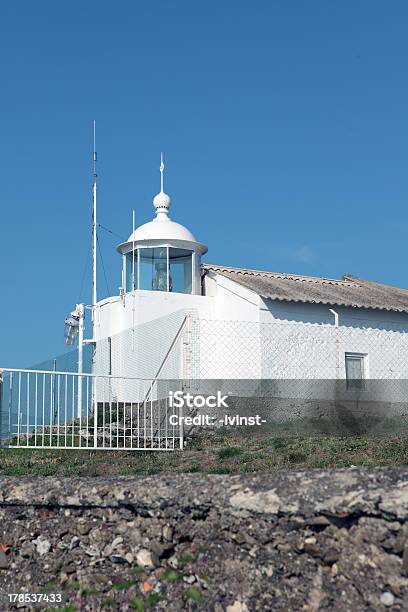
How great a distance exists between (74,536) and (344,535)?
323 centimetres

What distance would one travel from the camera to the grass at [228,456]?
1044 cm

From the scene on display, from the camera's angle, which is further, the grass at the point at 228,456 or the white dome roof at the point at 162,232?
the white dome roof at the point at 162,232

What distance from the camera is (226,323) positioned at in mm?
15539

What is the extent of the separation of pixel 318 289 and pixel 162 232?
3.76 meters

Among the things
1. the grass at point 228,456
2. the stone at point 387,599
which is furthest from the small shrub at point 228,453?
the stone at point 387,599

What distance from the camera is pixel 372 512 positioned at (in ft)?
24.9

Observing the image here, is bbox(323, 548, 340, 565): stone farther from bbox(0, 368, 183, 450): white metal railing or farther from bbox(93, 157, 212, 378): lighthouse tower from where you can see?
bbox(93, 157, 212, 378): lighthouse tower

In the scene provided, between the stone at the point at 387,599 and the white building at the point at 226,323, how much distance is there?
7983 mm

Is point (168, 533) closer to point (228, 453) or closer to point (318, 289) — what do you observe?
point (228, 453)

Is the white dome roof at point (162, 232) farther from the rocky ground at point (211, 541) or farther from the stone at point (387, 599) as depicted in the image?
the stone at point (387, 599)

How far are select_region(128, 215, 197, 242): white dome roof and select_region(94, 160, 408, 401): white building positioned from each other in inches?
0.9

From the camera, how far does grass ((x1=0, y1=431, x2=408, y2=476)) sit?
10438 mm

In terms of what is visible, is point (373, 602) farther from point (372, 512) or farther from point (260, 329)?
point (260, 329)
